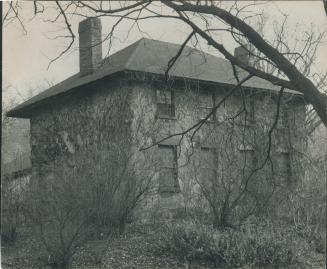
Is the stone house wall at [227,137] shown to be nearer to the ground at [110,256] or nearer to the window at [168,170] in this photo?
the window at [168,170]

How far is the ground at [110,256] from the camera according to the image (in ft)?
33.2

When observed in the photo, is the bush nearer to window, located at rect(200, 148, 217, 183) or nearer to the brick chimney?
window, located at rect(200, 148, 217, 183)

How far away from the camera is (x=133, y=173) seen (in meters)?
12.9

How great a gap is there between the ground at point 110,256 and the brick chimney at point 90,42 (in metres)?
9.16

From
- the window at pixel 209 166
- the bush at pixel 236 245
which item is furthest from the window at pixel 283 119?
the bush at pixel 236 245

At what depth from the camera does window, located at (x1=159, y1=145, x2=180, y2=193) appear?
17.3 metres

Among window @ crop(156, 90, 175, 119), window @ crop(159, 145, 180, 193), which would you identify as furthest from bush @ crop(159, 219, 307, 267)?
window @ crop(156, 90, 175, 119)

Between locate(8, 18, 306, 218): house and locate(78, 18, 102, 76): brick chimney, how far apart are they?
39 millimetres

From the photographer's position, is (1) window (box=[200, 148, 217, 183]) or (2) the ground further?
(1) window (box=[200, 148, 217, 183])

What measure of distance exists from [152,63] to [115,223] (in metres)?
7.60

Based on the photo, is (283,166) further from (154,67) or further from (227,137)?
(154,67)

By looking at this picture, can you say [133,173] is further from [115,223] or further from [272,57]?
[272,57]

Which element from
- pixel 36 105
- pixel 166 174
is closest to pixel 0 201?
pixel 166 174

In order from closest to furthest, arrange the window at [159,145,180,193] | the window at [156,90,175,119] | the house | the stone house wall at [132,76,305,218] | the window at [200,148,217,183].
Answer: the stone house wall at [132,76,305,218]
the window at [200,148,217,183]
the house
the window at [159,145,180,193]
the window at [156,90,175,119]
